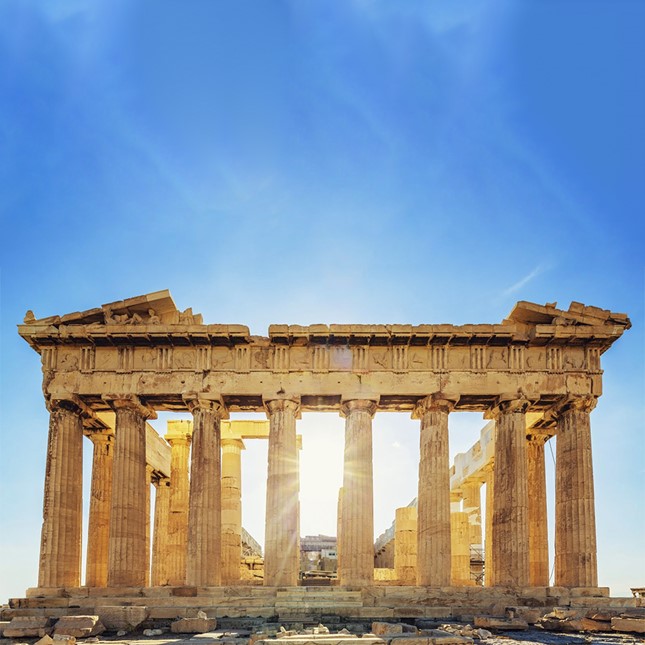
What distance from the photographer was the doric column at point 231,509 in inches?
1212

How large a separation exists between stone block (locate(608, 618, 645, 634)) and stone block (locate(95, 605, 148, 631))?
37.0ft

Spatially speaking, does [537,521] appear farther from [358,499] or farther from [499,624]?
[499,624]

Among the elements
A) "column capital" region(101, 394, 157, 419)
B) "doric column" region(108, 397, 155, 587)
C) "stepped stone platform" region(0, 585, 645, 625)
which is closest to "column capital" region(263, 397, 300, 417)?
"column capital" region(101, 394, 157, 419)

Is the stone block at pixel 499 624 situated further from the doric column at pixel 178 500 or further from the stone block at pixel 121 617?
the doric column at pixel 178 500

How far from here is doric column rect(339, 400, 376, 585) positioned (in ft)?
82.0

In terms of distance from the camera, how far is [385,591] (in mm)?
23953

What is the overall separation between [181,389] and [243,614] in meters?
7.49

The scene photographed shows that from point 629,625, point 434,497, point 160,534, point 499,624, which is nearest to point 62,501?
point 160,534

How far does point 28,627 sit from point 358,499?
398 inches

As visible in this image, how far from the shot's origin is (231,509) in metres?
31.9

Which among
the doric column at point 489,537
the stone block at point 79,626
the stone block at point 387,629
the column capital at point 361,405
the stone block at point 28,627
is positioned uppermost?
the column capital at point 361,405

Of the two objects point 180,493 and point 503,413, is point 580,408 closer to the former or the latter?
point 503,413

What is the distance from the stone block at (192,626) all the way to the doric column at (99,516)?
9.18 m

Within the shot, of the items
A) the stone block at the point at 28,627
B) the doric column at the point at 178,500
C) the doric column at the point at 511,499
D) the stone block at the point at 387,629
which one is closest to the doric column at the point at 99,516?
the doric column at the point at 178,500
